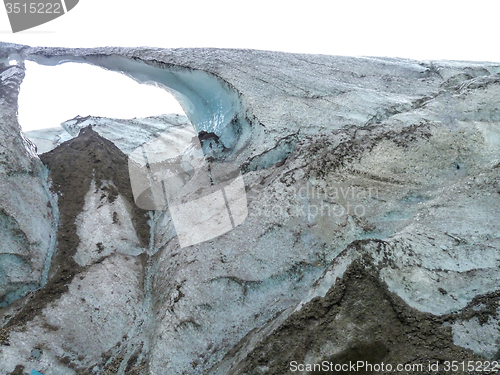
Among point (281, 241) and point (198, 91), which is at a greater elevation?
point (198, 91)

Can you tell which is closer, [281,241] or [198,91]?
[281,241]

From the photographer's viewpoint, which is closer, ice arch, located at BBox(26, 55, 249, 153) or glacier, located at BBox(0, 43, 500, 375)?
glacier, located at BBox(0, 43, 500, 375)

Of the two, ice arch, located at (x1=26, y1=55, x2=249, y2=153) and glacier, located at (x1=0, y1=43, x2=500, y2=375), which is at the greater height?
ice arch, located at (x1=26, y1=55, x2=249, y2=153)

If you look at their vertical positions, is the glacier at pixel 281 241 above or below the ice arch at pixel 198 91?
below
